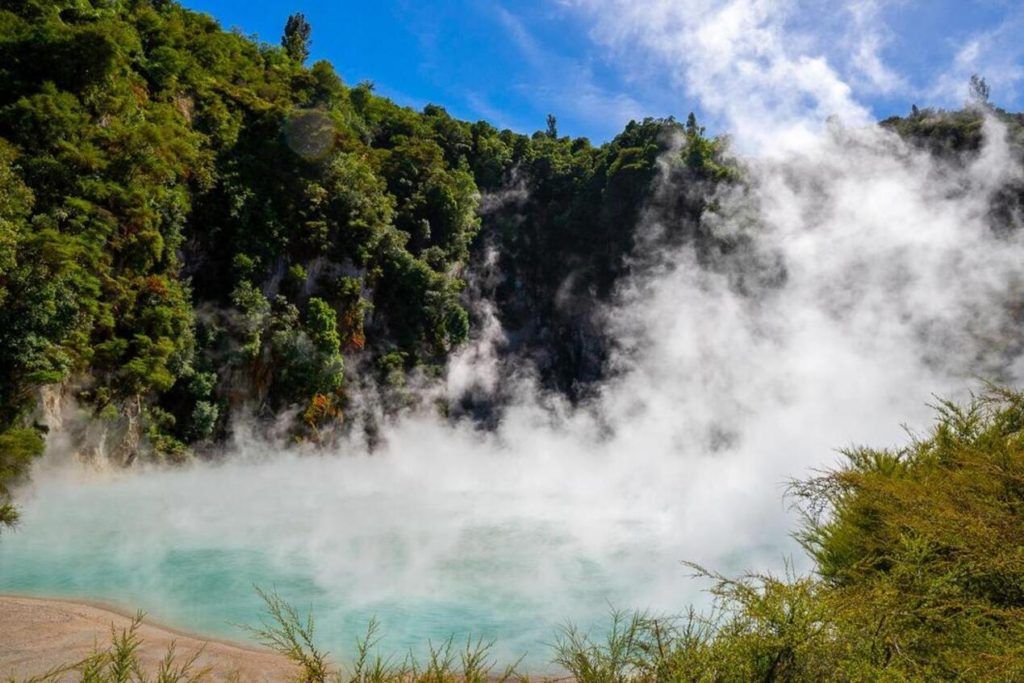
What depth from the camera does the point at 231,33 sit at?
3756cm

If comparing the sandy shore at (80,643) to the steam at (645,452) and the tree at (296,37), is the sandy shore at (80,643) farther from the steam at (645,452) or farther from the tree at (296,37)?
the tree at (296,37)

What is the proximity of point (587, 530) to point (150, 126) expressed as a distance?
70.7 feet

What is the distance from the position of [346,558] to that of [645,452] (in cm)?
2017

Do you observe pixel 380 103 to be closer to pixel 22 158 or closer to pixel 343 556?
pixel 22 158

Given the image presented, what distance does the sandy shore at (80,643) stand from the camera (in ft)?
24.5

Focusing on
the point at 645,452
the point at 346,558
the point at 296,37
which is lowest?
the point at 346,558

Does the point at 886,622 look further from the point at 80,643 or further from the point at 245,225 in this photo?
the point at 245,225

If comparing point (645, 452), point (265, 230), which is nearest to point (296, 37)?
point (265, 230)

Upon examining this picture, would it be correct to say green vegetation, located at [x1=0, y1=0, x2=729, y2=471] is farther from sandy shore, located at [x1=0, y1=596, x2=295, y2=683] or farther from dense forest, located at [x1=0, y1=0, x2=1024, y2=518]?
sandy shore, located at [x1=0, y1=596, x2=295, y2=683]

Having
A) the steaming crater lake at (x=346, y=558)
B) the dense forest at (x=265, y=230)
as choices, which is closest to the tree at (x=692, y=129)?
the dense forest at (x=265, y=230)

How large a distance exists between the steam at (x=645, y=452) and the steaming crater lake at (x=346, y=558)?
78 millimetres

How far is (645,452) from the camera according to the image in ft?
98.5

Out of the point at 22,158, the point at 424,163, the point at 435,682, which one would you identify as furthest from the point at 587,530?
the point at 424,163

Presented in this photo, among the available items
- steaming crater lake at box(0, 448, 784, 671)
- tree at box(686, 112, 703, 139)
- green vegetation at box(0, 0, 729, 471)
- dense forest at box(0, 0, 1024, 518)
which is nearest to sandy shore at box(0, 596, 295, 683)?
steaming crater lake at box(0, 448, 784, 671)
